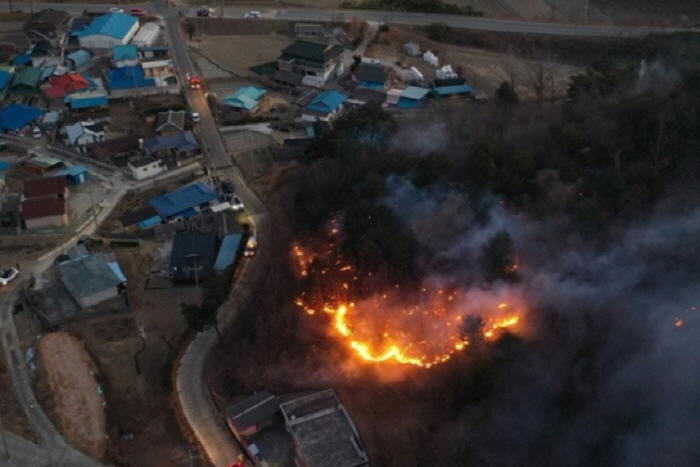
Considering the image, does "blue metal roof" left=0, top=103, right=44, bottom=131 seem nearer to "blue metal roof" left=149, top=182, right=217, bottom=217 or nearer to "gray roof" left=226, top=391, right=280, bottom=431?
"blue metal roof" left=149, top=182, right=217, bottom=217

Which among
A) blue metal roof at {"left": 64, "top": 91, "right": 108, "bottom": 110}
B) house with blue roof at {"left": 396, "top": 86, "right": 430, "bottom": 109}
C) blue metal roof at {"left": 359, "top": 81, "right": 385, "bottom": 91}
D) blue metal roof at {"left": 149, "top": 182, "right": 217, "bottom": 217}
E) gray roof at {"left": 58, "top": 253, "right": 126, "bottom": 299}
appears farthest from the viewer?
blue metal roof at {"left": 359, "top": 81, "right": 385, "bottom": 91}

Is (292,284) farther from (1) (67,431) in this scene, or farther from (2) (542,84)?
(2) (542,84)

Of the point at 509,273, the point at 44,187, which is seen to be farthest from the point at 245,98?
the point at 509,273

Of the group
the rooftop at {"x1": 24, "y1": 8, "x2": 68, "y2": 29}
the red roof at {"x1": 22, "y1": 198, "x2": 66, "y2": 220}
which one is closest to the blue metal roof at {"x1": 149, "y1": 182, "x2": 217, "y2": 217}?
the red roof at {"x1": 22, "y1": 198, "x2": 66, "y2": 220}

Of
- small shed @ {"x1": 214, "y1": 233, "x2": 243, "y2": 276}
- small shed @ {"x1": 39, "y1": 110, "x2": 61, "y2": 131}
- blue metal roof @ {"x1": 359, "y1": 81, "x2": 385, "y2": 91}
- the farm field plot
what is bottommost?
small shed @ {"x1": 39, "y1": 110, "x2": 61, "y2": 131}

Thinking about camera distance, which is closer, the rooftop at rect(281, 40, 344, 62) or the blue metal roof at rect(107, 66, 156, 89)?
the blue metal roof at rect(107, 66, 156, 89)

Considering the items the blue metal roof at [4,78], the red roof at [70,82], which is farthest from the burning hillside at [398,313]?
the blue metal roof at [4,78]
